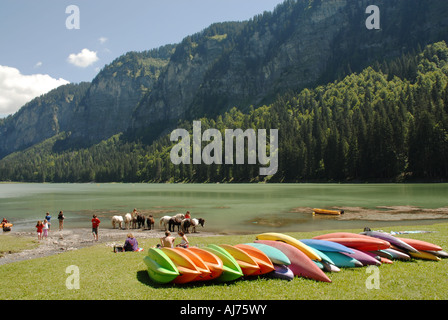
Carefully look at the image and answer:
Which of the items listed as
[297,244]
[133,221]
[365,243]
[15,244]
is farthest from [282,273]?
[133,221]

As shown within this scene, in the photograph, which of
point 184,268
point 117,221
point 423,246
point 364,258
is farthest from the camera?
point 117,221

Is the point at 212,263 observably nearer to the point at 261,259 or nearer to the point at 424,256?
the point at 261,259

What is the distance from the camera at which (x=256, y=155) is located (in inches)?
6324

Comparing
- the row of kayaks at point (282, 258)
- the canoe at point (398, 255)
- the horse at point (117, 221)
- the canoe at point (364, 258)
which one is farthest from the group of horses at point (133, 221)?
the canoe at point (398, 255)

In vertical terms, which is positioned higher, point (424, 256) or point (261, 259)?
point (261, 259)

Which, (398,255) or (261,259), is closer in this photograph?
(261,259)

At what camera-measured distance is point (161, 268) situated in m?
12.1

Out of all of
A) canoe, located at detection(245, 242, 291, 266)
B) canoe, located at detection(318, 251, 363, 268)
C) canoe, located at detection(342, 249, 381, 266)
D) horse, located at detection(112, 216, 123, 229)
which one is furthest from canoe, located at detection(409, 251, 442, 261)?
horse, located at detection(112, 216, 123, 229)

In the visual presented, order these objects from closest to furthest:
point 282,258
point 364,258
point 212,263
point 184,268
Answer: point 184,268
point 212,263
point 282,258
point 364,258

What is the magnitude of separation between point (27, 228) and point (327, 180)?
363ft

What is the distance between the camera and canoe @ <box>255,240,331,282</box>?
11562 millimetres

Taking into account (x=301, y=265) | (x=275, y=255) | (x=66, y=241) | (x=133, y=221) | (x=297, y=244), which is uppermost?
(x=297, y=244)

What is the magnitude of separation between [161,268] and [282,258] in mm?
4588
